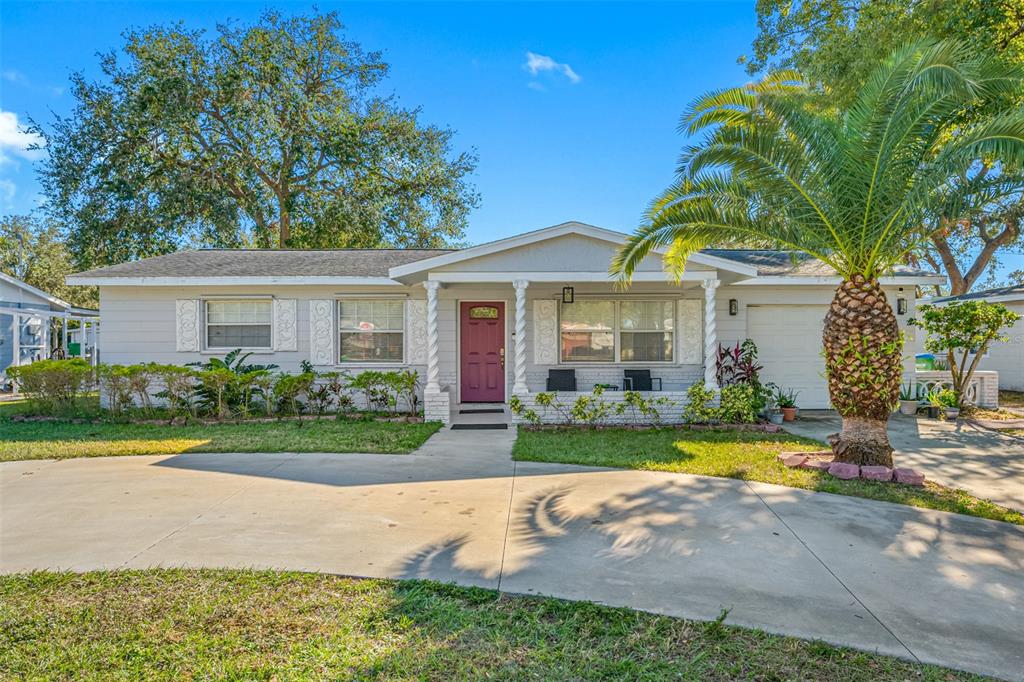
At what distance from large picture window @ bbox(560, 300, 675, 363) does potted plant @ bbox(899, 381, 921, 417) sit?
16.1 ft

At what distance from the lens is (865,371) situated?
6191 millimetres

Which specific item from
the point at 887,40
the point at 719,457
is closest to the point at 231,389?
the point at 719,457

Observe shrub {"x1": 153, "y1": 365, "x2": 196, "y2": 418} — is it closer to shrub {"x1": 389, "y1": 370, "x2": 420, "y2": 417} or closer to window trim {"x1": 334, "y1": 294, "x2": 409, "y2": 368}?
window trim {"x1": 334, "y1": 294, "x2": 409, "y2": 368}

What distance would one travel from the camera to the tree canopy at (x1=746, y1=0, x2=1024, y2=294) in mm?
6008

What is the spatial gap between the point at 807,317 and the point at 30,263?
4292 cm

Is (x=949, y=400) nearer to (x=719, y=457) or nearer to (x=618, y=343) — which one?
(x=618, y=343)

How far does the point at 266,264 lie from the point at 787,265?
39.1ft

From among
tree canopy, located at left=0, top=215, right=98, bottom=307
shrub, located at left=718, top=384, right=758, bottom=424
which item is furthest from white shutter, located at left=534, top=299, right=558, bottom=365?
tree canopy, located at left=0, top=215, right=98, bottom=307

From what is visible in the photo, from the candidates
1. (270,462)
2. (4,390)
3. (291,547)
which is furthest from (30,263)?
(291,547)

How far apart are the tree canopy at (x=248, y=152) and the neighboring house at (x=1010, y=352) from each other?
17.7 m

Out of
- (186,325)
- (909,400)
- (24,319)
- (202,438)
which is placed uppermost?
(24,319)

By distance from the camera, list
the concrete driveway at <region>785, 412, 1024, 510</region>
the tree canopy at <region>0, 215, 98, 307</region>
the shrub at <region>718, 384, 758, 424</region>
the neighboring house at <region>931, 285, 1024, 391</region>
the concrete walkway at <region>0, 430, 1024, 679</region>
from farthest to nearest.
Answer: the tree canopy at <region>0, 215, 98, 307</region>
the neighboring house at <region>931, 285, 1024, 391</region>
the shrub at <region>718, 384, 758, 424</region>
the concrete driveway at <region>785, 412, 1024, 510</region>
the concrete walkway at <region>0, 430, 1024, 679</region>

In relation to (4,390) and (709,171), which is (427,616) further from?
(4,390)

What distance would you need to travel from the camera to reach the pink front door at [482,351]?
37.5 ft
